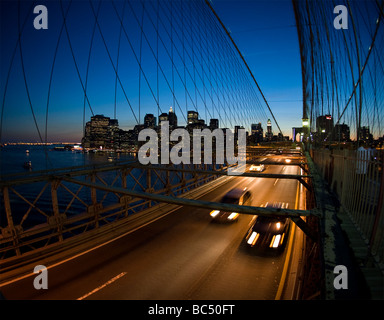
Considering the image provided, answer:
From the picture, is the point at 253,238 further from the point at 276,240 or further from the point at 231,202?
the point at 231,202

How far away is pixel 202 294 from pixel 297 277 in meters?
3.13

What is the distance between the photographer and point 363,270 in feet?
7.23

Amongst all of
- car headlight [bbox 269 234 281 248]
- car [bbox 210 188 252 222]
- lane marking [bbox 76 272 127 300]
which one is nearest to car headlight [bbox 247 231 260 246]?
car headlight [bbox 269 234 281 248]

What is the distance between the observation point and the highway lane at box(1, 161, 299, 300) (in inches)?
237

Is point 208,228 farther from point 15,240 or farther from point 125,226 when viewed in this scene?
point 15,240

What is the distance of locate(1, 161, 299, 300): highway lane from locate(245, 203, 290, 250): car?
56cm

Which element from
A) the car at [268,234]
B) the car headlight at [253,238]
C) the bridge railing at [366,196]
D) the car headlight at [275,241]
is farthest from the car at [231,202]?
the bridge railing at [366,196]

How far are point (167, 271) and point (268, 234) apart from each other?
15.8ft

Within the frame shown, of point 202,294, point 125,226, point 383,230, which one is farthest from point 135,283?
point 383,230

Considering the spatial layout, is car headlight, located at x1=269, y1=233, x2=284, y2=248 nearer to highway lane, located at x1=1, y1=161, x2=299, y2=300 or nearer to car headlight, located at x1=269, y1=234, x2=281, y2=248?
car headlight, located at x1=269, y1=234, x2=281, y2=248

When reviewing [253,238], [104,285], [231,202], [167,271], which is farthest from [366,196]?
[231,202]

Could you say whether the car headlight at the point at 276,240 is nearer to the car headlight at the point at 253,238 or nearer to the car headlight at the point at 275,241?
the car headlight at the point at 275,241

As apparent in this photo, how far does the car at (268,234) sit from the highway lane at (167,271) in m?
0.56
